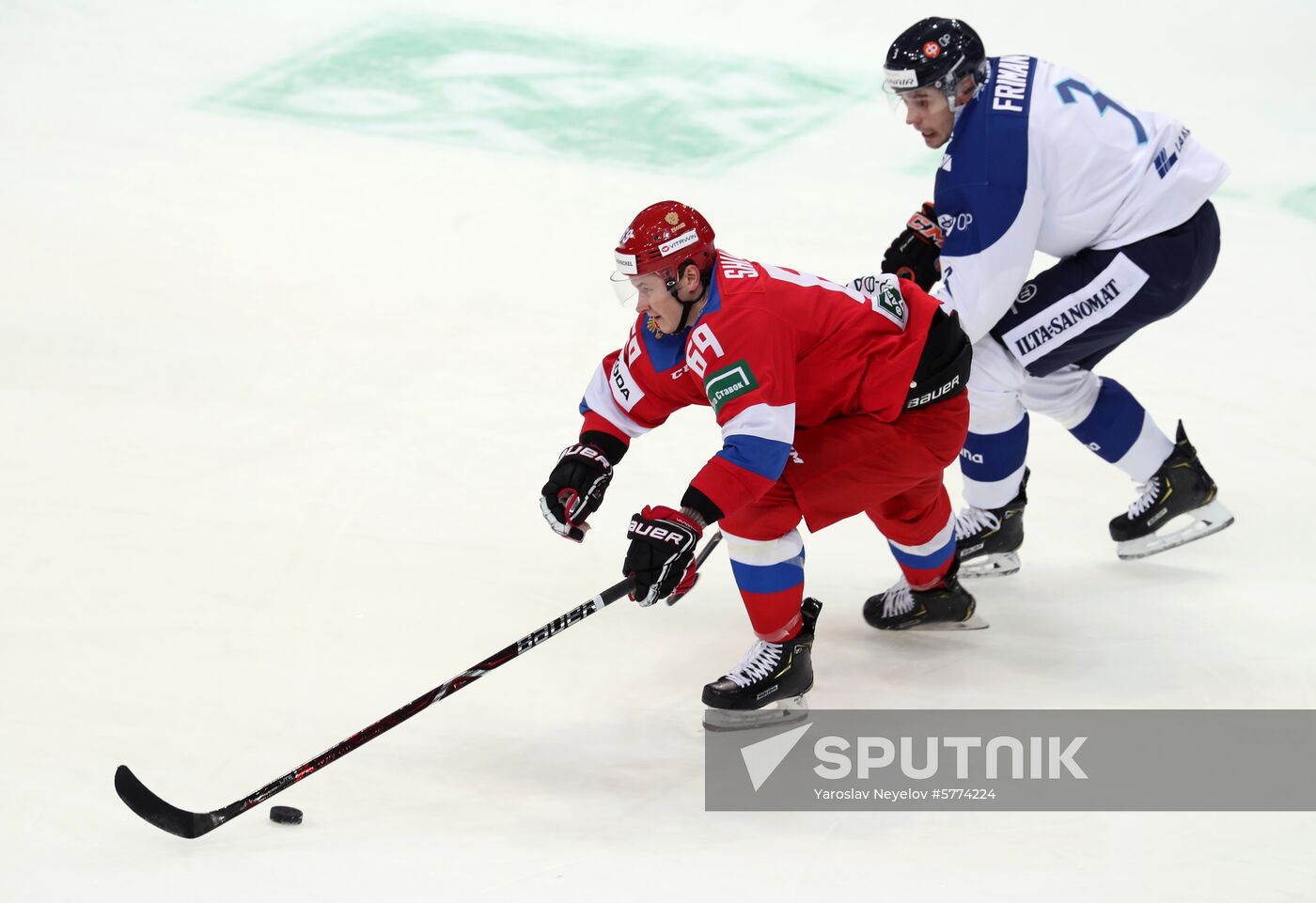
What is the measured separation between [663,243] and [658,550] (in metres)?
0.64

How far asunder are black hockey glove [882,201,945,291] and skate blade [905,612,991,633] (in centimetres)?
95

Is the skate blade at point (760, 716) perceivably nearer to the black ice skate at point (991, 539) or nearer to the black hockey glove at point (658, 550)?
the black hockey glove at point (658, 550)

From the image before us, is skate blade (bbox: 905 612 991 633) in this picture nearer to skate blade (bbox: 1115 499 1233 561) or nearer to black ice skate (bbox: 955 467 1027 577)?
black ice skate (bbox: 955 467 1027 577)

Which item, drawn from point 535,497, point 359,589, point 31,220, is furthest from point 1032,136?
point 31,220

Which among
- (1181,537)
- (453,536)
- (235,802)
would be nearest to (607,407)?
(453,536)

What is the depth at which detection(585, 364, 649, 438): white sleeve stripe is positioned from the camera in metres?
3.56

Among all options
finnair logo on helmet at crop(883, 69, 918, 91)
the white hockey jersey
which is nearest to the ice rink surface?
the white hockey jersey

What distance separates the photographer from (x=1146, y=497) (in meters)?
4.29

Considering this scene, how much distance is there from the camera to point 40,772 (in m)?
3.05

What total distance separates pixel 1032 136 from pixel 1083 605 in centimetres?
128

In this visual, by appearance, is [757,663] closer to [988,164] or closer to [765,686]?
[765,686]

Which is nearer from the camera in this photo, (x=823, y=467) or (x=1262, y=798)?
(x=1262, y=798)

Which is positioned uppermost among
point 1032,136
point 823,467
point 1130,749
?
point 1032,136

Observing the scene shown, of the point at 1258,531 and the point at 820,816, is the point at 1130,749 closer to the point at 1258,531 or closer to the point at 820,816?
the point at 820,816
